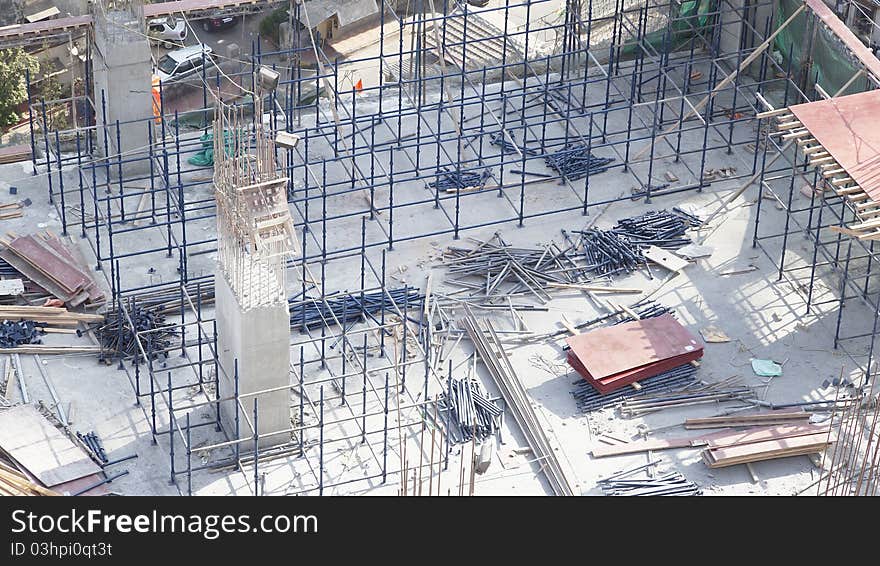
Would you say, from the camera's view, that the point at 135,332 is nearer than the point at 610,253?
Yes

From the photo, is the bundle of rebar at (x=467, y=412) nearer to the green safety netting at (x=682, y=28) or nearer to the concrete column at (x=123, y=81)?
the concrete column at (x=123, y=81)

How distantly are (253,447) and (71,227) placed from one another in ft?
34.7

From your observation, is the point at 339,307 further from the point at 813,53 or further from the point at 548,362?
the point at 813,53

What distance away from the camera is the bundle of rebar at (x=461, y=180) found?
173 ft

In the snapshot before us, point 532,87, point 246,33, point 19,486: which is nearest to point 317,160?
point 532,87

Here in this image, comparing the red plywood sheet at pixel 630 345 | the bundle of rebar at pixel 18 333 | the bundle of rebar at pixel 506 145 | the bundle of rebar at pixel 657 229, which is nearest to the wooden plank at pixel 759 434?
the red plywood sheet at pixel 630 345

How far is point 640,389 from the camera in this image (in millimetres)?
45094

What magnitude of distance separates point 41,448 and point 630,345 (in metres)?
13.8

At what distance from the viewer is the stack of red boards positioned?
4494cm

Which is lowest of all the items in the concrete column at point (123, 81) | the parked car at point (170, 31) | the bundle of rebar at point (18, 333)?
the bundle of rebar at point (18, 333)

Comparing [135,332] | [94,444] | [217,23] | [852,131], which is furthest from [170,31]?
[852,131]

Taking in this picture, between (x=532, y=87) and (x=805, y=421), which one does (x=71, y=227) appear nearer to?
(x=532, y=87)

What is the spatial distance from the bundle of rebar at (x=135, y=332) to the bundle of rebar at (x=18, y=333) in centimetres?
149

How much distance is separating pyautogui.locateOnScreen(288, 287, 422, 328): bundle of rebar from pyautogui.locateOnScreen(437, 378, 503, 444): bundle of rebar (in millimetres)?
3362
